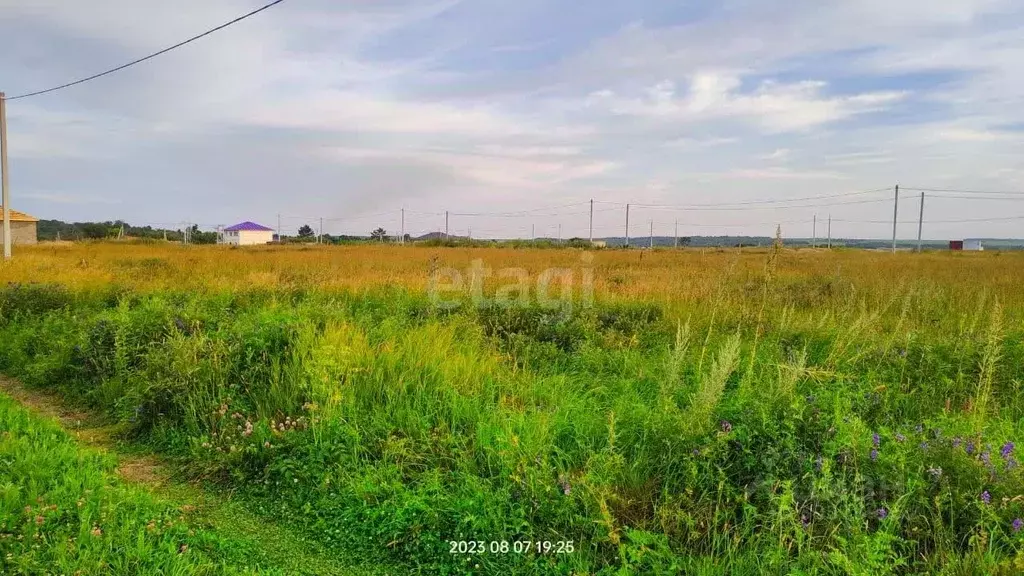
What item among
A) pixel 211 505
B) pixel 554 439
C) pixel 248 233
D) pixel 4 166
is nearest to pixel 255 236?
pixel 248 233

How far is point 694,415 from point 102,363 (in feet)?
18.7

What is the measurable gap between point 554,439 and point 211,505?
2.15 m

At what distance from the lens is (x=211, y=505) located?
3.42 meters

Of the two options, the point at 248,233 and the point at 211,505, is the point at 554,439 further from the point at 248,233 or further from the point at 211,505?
the point at 248,233

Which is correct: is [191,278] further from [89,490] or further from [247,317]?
[89,490]

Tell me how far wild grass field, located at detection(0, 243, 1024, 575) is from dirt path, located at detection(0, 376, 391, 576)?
95 mm

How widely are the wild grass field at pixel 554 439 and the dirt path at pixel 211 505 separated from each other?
0.31ft

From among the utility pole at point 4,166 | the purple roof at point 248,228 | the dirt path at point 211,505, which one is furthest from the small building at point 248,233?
the dirt path at point 211,505

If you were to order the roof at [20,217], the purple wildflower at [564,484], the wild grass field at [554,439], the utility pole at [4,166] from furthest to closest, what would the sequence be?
1. the roof at [20,217]
2. the utility pole at [4,166]
3. the purple wildflower at [564,484]
4. the wild grass field at [554,439]

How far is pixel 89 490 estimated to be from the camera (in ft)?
10.8

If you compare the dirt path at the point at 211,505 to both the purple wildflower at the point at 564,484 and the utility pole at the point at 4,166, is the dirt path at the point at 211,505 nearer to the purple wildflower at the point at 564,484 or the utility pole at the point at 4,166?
the purple wildflower at the point at 564,484

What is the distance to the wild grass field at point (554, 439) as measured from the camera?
2.65 m

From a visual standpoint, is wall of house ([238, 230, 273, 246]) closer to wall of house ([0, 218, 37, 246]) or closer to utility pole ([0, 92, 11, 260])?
wall of house ([0, 218, 37, 246])

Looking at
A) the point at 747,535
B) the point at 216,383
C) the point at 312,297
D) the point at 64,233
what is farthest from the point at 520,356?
the point at 64,233
